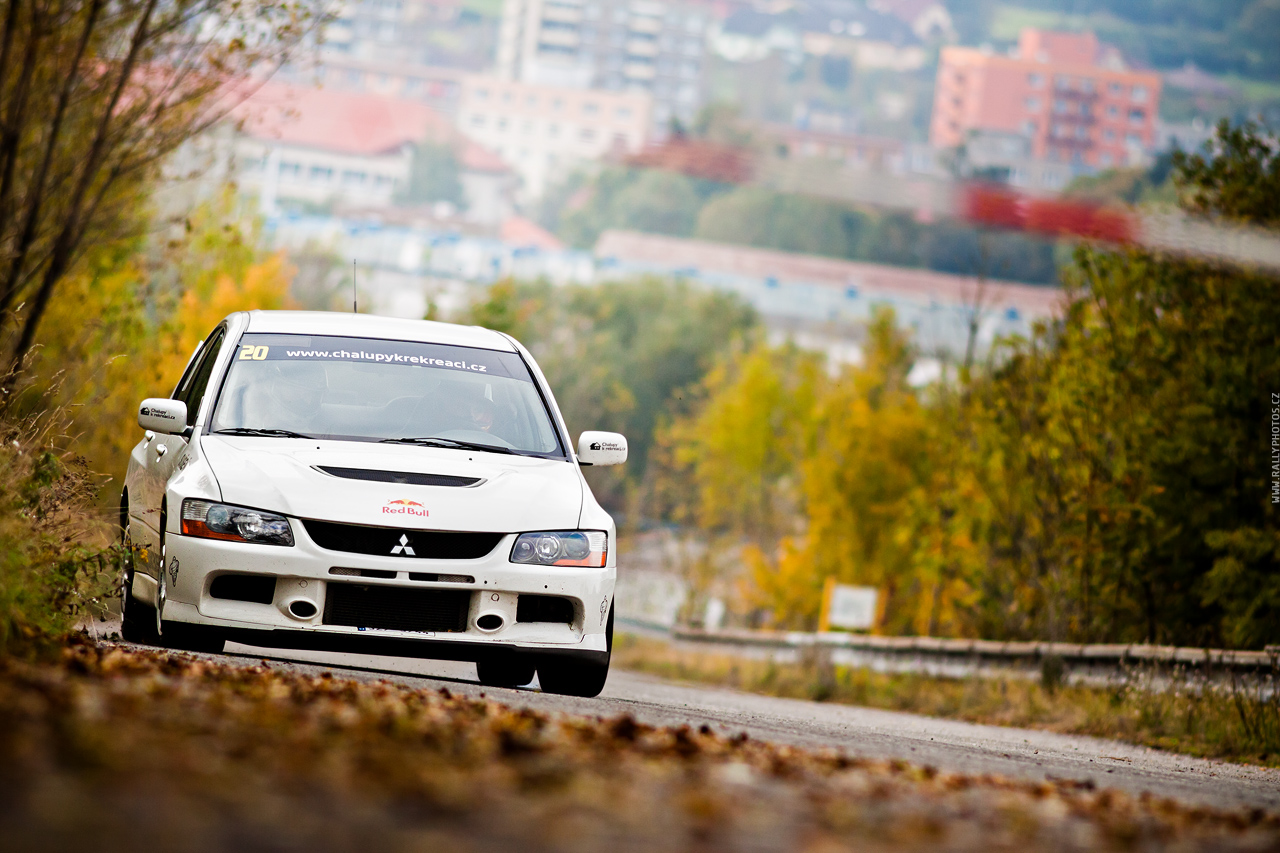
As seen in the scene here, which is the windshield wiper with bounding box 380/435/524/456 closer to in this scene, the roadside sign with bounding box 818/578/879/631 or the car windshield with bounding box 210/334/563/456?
the car windshield with bounding box 210/334/563/456

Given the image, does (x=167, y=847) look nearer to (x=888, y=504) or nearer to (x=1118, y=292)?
(x=1118, y=292)

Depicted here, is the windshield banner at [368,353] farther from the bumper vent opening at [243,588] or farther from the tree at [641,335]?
the tree at [641,335]

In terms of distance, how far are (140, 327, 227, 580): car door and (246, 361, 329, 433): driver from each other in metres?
0.31

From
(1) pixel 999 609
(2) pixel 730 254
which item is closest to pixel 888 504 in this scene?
(1) pixel 999 609

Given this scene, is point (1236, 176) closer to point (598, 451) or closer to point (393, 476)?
point (598, 451)

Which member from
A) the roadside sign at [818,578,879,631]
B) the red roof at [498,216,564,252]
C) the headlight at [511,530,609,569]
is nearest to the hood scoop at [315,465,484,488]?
the headlight at [511,530,609,569]

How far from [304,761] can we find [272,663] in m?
4.90


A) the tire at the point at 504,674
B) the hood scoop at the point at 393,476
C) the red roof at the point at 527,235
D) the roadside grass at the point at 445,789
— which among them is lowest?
the red roof at the point at 527,235

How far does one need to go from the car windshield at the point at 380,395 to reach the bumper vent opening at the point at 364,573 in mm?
1040

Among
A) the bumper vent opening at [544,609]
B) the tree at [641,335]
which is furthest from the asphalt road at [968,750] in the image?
the tree at [641,335]

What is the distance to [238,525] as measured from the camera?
7957 mm

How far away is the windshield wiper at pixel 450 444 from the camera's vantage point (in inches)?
348

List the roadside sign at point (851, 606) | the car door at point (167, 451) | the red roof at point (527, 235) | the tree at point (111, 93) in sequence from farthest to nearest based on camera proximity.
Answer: the red roof at point (527, 235)
the roadside sign at point (851, 606)
the tree at point (111, 93)
the car door at point (167, 451)

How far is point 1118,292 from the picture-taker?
19.0 metres
